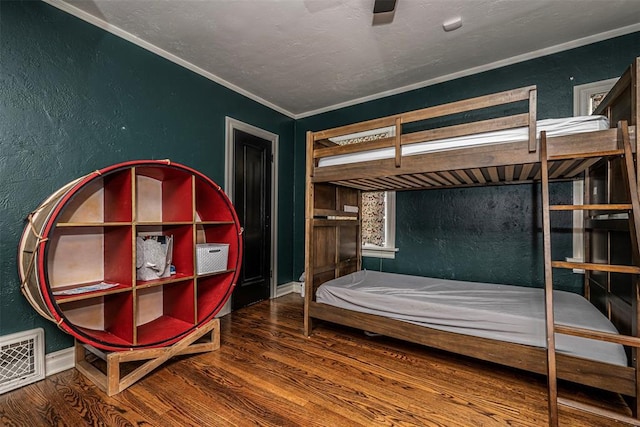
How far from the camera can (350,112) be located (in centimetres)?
378

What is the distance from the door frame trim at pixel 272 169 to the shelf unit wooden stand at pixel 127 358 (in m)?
0.91

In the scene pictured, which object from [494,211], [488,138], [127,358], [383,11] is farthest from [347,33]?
[127,358]

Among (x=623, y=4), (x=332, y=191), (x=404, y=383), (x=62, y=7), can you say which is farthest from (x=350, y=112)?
(x=404, y=383)

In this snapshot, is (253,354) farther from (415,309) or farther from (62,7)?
(62,7)

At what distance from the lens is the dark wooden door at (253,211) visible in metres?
3.36

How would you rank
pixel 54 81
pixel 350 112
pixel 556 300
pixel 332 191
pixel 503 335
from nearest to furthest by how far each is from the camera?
pixel 503 335 < pixel 54 81 < pixel 556 300 < pixel 332 191 < pixel 350 112

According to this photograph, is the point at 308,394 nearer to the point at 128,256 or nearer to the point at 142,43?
the point at 128,256

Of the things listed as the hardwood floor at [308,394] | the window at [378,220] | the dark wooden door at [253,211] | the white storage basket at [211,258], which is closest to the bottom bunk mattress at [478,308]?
the hardwood floor at [308,394]

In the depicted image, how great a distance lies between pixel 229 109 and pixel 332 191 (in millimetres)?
1526

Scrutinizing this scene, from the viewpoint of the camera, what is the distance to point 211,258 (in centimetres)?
235

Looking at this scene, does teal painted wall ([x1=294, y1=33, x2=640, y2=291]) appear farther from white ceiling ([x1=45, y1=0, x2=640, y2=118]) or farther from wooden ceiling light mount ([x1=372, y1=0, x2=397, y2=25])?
wooden ceiling light mount ([x1=372, y1=0, x2=397, y2=25])

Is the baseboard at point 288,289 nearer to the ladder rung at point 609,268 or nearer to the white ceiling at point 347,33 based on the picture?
the white ceiling at point 347,33

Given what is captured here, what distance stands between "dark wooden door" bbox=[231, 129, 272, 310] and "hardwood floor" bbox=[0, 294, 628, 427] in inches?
45.9

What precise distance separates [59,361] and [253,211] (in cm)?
213
